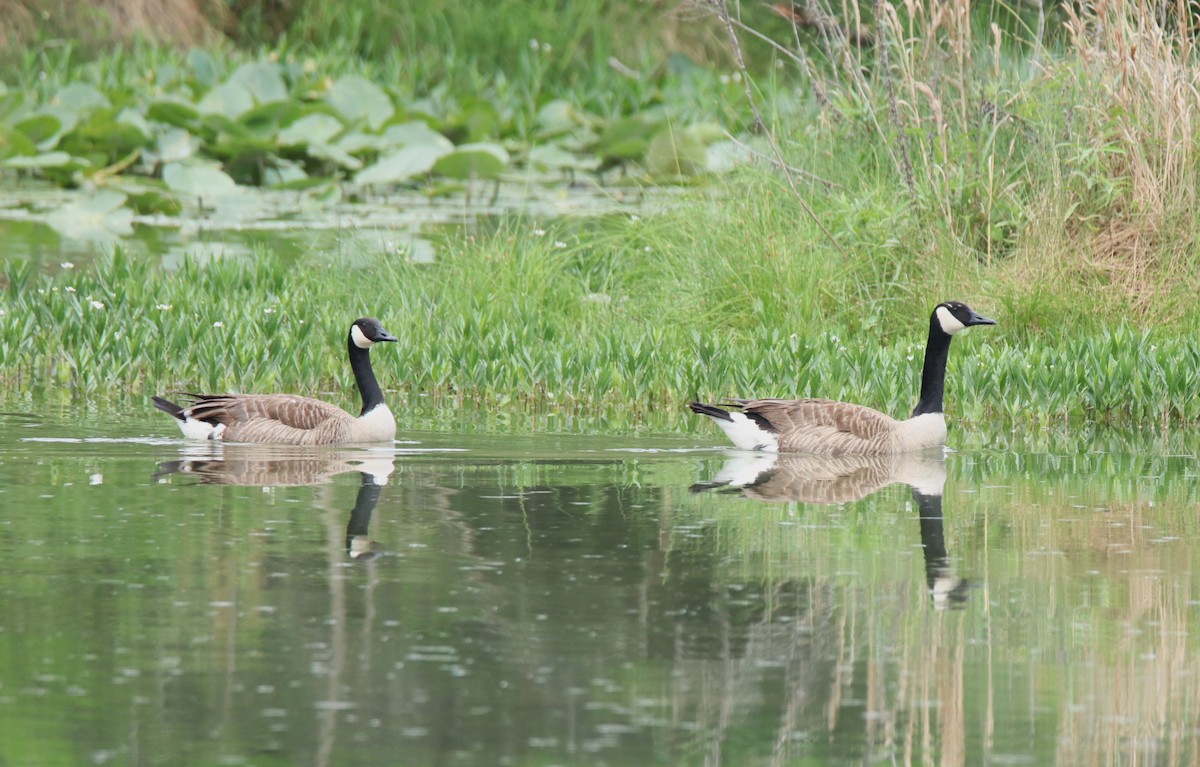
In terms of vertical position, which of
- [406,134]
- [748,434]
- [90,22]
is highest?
[90,22]

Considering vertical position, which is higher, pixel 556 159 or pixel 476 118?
pixel 476 118

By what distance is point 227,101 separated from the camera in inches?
806

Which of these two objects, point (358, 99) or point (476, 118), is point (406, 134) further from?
point (358, 99)

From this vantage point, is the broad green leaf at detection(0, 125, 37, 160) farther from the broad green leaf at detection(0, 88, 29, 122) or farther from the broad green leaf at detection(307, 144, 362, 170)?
the broad green leaf at detection(307, 144, 362, 170)

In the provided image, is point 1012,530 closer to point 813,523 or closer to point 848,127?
point 813,523

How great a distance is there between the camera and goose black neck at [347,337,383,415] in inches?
404

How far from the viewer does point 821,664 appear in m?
5.54

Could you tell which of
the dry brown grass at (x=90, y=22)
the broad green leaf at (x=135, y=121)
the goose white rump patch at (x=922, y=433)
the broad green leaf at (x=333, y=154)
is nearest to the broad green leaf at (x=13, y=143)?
the broad green leaf at (x=135, y=121)

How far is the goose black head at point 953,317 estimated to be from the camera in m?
10.7

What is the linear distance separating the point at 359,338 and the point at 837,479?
295cm

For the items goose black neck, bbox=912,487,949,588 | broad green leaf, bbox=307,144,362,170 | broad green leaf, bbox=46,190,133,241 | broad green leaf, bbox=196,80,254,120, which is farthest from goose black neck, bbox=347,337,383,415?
broad green leaf, bbox=196,80,254,120

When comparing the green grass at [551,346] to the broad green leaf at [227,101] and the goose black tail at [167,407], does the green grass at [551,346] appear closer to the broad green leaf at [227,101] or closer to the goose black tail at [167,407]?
the goose black tail at [167,407]

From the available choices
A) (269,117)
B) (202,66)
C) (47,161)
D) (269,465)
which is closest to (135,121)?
(47,161)

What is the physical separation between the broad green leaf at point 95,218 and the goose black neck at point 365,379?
7.92 metres
